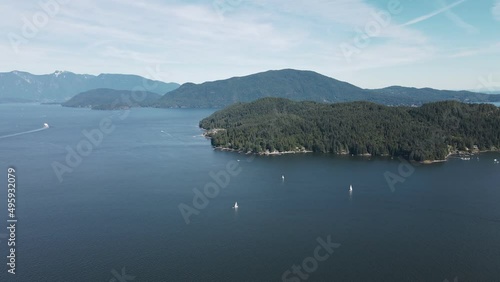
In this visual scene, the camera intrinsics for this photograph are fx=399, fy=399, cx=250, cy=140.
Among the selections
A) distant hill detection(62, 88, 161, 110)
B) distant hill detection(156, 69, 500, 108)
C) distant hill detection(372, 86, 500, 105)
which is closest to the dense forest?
distant hill detection(372, 86, 500, 105)

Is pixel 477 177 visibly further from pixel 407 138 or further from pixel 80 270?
pixel 80 270

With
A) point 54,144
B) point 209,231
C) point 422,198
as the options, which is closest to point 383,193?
point 422,198

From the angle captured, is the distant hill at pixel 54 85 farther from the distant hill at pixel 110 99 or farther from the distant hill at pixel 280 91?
the distant hill at pixel 280 91

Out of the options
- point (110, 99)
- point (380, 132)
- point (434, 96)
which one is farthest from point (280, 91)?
point (380, 132)

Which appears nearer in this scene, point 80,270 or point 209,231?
point 80,270

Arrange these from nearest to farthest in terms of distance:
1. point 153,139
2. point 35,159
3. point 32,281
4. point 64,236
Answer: point 32,281 < point 64,236 < point 35,159 < point 153,139

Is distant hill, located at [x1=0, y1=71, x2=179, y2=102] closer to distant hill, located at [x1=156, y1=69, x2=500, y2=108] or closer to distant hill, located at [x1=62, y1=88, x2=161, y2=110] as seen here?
distant hill, located at [x1=62, y1=88, x2=161, y2=110]

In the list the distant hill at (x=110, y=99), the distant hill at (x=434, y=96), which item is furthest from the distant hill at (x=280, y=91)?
the distant hill at (x=110, y=99)
